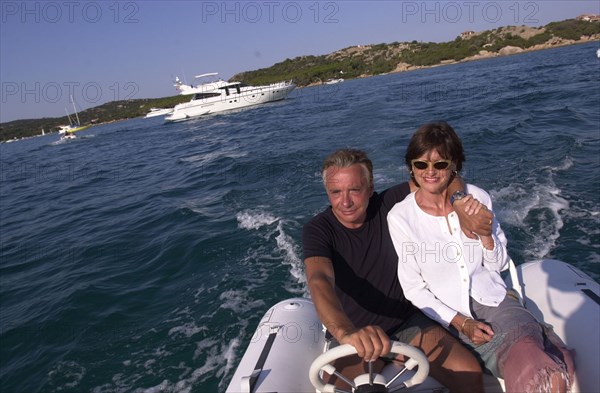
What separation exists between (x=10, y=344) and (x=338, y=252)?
434 centimetres

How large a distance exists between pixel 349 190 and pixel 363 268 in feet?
1.49

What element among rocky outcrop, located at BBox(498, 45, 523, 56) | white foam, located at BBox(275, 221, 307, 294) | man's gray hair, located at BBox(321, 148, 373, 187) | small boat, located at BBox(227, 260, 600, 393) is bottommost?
white foam, located at BBox(275, 221, 307, 294)

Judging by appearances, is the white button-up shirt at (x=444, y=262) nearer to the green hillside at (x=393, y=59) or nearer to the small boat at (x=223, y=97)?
the small boat at (x=223, y=97)

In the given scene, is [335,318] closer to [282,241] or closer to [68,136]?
[282,241]

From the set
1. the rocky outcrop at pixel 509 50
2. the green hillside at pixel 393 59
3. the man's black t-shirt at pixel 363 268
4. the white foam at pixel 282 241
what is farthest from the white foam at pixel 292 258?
the rocky outcrop at pixel 509 50

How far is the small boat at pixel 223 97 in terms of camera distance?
39906 mm

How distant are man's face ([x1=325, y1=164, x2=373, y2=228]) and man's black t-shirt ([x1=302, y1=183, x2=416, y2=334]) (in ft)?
0.40

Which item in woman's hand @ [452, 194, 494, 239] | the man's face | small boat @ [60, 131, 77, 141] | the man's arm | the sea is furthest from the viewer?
small boat @ [60, 131, 77, 141]

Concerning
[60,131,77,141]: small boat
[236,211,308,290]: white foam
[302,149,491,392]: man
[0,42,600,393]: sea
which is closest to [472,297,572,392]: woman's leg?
[302,149,491,392]: man

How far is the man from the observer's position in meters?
2.09

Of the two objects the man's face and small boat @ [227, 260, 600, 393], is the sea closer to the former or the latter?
small boat @ [227, 260, 600, 393]

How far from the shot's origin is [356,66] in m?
71.6

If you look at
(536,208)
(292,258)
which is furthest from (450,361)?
(536,208)

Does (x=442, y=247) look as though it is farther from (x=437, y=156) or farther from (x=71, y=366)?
(x=71, y=366)
